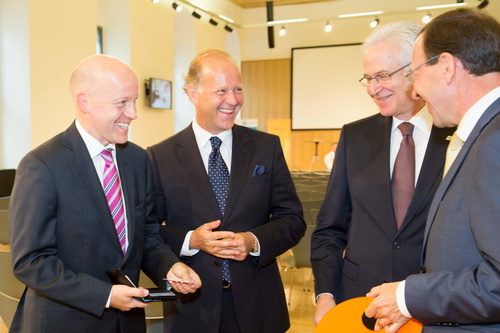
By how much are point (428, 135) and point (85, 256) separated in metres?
1.54

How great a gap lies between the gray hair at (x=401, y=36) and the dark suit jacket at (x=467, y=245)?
0.68m

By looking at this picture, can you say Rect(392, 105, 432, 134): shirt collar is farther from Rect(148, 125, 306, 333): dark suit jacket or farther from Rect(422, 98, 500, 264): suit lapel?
Rect(148, 125, 306, 333): dark suit jacket

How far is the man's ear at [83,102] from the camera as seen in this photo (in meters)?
1.89

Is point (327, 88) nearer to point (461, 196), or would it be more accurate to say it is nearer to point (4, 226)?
point (4, 226)

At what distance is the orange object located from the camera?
148 cm

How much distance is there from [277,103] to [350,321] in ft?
54.6

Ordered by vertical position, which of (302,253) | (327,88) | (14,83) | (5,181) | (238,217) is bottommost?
(302,253)

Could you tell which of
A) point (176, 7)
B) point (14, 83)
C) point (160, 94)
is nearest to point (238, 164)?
point (14, 83)

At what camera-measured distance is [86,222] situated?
1.81 metres

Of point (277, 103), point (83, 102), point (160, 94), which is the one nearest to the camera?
point (83, 102)

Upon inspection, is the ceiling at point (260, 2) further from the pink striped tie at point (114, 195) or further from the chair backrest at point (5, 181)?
the pink striped tie at point (114, 195)

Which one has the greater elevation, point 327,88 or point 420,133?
point 327,88

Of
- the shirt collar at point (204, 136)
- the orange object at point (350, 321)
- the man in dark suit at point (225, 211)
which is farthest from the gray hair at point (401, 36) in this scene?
the orange object at point (350, 321)

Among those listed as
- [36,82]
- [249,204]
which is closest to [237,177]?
[249,204]
